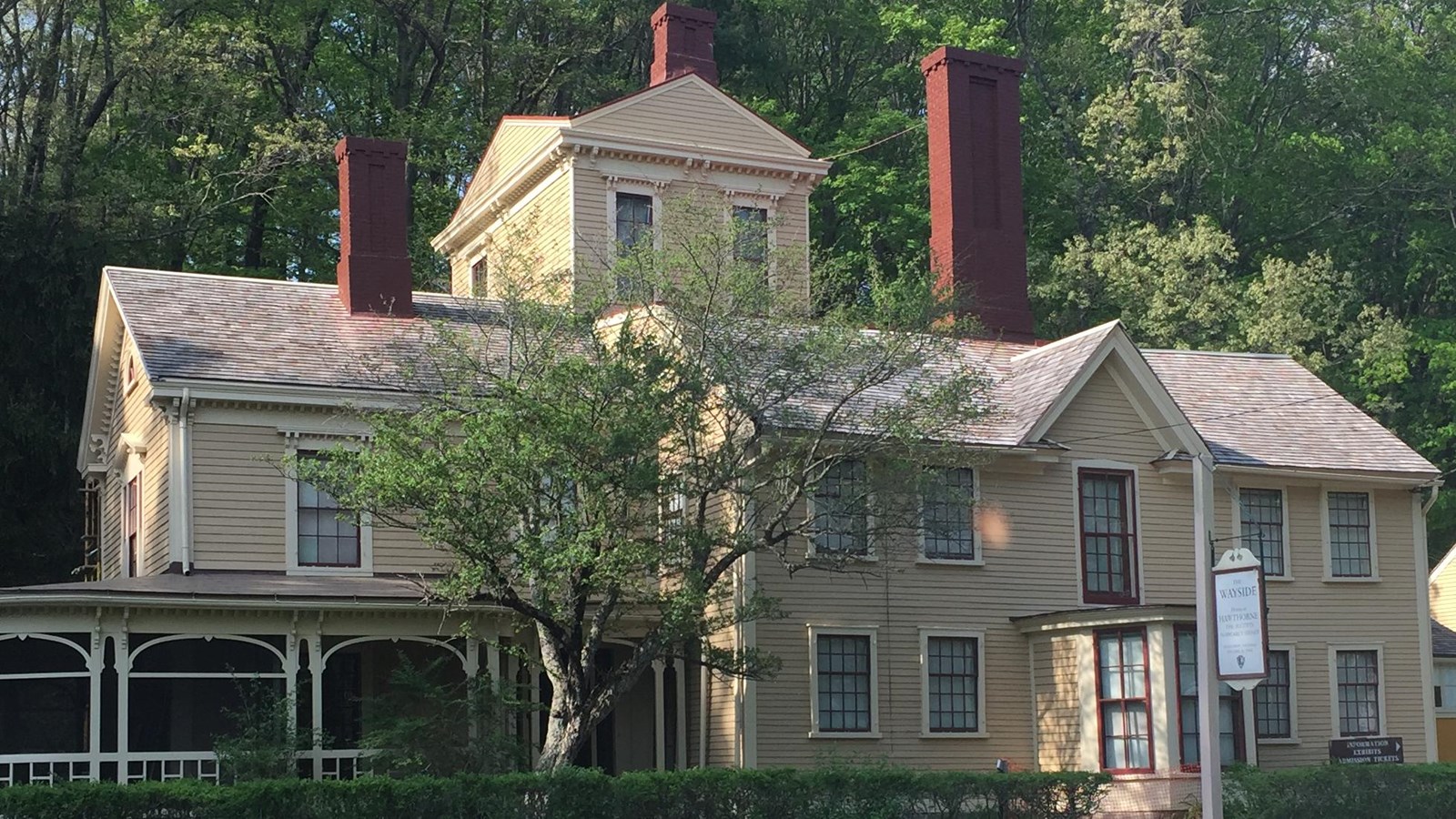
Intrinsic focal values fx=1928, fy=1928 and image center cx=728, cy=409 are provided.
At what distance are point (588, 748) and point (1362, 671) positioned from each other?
42.8 feet

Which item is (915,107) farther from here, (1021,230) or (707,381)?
(707,381)

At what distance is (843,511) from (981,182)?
11557mm

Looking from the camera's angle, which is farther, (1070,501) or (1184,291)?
(1184,291)

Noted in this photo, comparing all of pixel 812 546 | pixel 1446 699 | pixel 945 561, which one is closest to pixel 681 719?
pixel 812 546

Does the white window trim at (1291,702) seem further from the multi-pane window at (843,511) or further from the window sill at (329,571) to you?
the window sill at (329,571)

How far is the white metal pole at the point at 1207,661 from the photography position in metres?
20.2

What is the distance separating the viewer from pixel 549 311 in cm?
2491

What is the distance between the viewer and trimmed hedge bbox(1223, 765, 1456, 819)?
24016 millimetres

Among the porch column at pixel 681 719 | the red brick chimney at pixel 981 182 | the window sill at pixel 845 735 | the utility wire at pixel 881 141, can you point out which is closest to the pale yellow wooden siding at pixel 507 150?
the red brick chimney at pixel 981 182

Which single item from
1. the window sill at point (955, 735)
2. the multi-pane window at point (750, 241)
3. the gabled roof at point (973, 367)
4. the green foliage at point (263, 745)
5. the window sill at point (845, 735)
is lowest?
the window sill at point (955, 735)

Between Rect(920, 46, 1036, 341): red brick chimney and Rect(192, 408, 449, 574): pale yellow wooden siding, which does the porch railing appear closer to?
Rect(192, 408, 449, 574): pale yellow wooden siding

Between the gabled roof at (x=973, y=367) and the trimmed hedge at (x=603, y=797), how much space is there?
5836 mm

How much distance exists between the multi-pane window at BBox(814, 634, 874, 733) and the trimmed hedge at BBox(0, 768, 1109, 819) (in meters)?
5.89

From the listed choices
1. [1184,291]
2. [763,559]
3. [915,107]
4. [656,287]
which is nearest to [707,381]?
[656,287]
